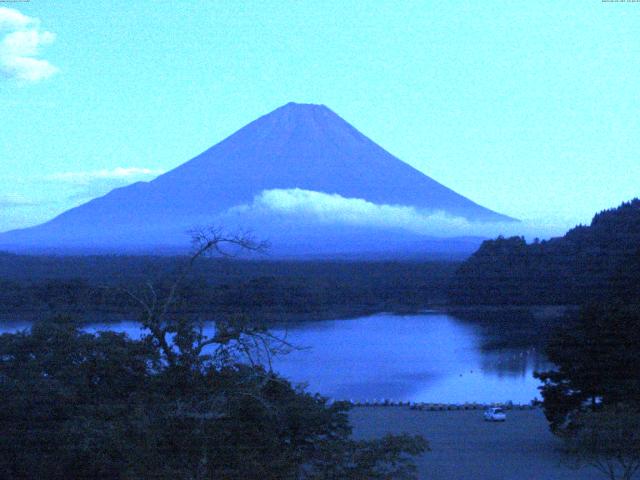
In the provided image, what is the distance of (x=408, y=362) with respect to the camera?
106 inches

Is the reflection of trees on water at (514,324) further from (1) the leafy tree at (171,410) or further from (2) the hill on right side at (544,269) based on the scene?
(1) the leafy tree at (171,410)

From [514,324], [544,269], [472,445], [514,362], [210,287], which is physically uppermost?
[544,269]

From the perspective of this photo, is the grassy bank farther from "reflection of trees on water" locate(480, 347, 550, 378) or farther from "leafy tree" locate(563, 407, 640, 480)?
"reflection of trees on water" locate(480, 347, 550, 378)

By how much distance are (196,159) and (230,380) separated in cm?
434

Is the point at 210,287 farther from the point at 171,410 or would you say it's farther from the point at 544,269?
the point at 544,269

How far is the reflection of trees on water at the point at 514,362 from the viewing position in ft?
9.44

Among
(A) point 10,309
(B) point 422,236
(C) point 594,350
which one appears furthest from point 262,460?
(B) point 422,236

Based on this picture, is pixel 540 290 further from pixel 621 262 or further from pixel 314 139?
pixel 314 139

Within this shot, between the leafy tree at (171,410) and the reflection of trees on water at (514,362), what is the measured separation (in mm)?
1230

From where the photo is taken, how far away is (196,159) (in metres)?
5.81

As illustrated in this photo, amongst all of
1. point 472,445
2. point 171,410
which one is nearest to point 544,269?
point 472,445

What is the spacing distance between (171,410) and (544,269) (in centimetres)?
216

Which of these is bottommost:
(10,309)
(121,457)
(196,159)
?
(121,457)

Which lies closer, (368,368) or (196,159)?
(368,368)
